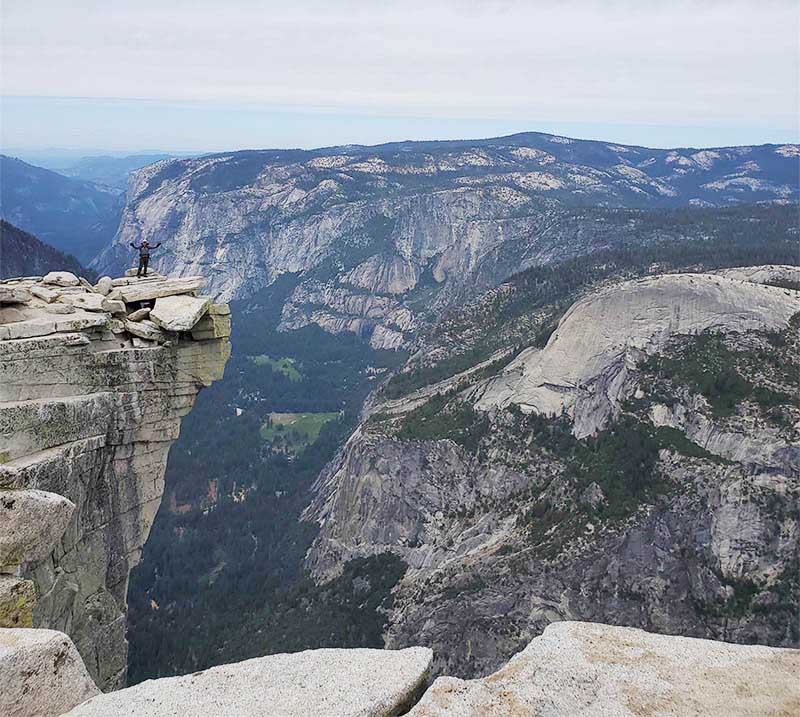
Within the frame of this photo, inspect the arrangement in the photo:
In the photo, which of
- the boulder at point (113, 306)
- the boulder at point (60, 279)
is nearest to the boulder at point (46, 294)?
the boulder at point (60, 279)

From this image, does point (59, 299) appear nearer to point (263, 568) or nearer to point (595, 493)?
point (595, 493)

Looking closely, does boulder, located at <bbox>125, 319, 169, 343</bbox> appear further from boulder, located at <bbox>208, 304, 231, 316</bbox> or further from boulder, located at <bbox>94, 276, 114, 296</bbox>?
boulder, located at <bbox>94, 276, 114, 296</bbox>

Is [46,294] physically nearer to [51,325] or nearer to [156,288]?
[51,325]

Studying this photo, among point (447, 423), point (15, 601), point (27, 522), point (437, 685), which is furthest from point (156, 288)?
point (447, 423)

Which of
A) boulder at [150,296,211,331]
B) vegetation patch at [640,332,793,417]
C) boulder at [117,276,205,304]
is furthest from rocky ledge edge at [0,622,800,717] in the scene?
vegetation patch at [640,332,793,417]

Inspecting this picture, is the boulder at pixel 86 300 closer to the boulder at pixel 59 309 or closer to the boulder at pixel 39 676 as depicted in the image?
the boulder at pixel 59 309

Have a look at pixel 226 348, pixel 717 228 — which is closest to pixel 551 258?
pixel 717 228
